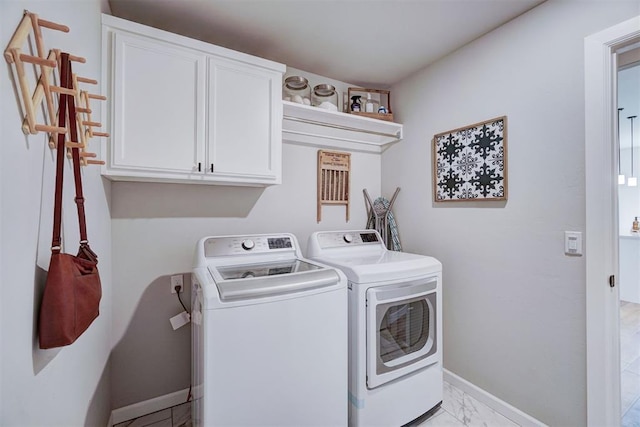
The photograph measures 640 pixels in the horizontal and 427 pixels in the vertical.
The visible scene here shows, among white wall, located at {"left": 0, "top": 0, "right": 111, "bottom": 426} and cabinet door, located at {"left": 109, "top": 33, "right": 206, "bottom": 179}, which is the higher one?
cabinet door, located at {"left": 109, "top": 33, "right": 206, "bottom": 179}

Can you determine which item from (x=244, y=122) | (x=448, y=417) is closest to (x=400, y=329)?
(x=448, y=417)

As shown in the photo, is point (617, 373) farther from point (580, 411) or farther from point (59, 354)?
point (59, 354)

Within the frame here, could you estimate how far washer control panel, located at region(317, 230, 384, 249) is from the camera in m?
→ 2.12

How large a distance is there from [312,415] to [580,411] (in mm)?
1411

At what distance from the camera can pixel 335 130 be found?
254cm

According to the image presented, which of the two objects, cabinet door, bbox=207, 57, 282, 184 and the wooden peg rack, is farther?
cabinet door, bbox=207, 57, 282, 184

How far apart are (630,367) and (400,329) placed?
2329 millimetres

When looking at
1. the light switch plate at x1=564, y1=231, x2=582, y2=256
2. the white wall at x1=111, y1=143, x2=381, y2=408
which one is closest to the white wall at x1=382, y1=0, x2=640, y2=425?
the light switch plate at x1=564, y1=231, x2=582, y2=256

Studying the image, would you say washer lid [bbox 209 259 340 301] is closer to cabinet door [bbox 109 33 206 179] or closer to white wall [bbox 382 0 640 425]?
cabinet door [bbox 109 33 206 179]

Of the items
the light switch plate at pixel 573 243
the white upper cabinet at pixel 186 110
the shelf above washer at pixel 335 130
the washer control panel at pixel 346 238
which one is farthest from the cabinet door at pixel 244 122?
the light switch plate at pixel 573 243

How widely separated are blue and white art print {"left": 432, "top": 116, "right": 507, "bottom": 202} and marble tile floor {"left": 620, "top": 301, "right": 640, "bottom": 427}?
167 cm

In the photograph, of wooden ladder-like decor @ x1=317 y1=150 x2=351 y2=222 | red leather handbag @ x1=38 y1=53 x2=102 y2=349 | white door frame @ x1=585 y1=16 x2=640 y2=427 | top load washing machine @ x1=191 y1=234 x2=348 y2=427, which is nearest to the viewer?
red leather handbag @ x1=38 y1=53 x2=102 y2=349

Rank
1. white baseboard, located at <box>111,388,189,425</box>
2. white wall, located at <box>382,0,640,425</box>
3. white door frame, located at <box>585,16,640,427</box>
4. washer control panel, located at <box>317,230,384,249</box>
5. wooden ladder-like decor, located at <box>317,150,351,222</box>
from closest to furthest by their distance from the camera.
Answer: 1. white door frame, located at <box>585,16,640,427</box>
2. white wall, located at <box>382,0,640,425</box>
3. white baseboard, located at <box>111,388,189,425</box>
4. washer control panel, located at <box>317,230,384,249</box>
5. wooden ladder-like decor, located at <box>317,150,351,222</box>

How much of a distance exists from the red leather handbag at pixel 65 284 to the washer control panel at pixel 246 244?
32.6 inches
